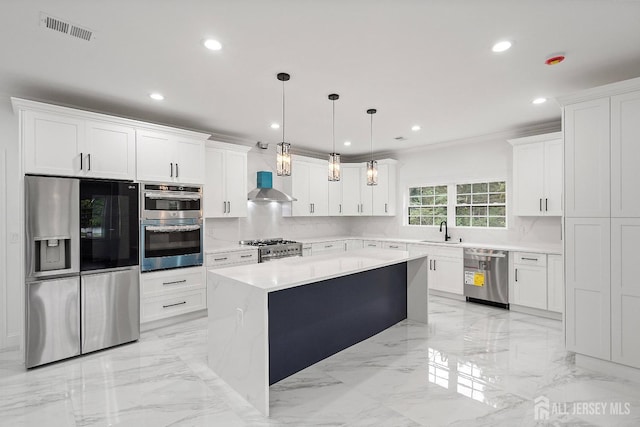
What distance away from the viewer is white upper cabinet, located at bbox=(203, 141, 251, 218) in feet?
15.4

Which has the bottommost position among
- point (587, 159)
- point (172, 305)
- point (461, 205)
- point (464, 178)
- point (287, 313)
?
point (172, 305)

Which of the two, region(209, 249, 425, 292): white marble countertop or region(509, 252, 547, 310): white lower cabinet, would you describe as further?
region(509, 252, 547, 310): white lower cabinet

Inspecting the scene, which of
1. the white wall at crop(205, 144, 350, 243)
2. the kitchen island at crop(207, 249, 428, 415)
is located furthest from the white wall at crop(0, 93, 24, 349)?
the kitchen island at crop(207, 249, 428, 415)

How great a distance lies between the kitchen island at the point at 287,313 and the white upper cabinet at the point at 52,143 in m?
1.91

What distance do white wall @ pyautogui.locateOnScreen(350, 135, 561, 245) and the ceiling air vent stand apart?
5427mm

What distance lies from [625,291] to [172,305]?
184 inches

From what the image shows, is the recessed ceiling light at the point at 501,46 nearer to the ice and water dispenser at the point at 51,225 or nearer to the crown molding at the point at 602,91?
the crown molding at the point at 602,91

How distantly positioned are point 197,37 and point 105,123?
1876mm

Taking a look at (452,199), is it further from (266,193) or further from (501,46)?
(501,46)

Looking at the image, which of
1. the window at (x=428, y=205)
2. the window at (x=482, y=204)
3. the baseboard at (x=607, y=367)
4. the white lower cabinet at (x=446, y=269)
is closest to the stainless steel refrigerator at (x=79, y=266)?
the white lower cabinet at (x=446, y=269)

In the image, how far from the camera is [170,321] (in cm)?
420

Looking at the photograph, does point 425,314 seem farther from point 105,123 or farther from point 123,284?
point 105,123

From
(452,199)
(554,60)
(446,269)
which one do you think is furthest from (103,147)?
(452,199)

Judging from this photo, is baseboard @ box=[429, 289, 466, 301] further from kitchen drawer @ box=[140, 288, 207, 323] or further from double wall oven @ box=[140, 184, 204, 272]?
double wall oven @ box=[140, 184, 204, 272]
